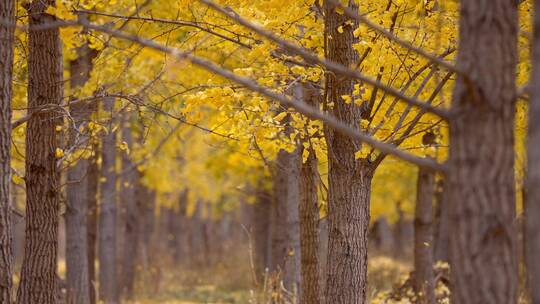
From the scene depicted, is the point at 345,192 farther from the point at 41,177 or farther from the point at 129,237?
→ the point at 129,237

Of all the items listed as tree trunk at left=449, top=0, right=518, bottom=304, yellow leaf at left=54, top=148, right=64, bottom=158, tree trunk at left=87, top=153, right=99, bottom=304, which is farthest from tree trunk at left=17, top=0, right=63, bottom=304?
tree trunk at left=87, top=153, right=99, bottom=304

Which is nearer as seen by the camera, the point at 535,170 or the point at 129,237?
the point at 535,170

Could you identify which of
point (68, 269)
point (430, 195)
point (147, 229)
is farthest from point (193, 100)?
point (147, 229)

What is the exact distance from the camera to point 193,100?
538cm

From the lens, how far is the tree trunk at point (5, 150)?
14.3 feet

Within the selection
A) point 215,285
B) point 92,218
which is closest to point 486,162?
point 92,218

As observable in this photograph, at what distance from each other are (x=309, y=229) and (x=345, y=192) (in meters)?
1.71

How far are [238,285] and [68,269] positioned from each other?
24.2 ft

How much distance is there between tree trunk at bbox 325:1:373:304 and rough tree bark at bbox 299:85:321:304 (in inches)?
53.2

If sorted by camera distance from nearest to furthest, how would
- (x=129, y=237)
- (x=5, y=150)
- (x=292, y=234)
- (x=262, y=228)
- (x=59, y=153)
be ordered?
(x=5, y=150) → (x=59, y=153) → (x=292, y=234) → (x=129, y=237) → (x=262, y=228)

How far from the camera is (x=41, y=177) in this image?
230 inches

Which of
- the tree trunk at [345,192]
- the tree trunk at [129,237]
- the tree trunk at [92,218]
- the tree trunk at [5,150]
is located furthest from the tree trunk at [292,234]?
the tree trunk at [129,237]

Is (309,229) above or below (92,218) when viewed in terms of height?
below

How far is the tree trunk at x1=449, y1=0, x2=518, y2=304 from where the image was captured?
9.80 ft
